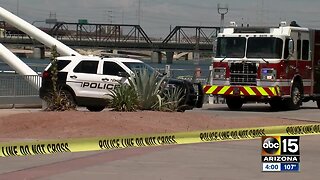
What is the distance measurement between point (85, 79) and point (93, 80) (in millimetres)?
283

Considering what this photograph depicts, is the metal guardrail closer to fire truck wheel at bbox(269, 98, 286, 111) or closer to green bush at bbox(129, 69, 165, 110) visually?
green bush at bbox(129, 69, 165, 110)

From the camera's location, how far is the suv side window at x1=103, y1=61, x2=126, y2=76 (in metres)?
19.9

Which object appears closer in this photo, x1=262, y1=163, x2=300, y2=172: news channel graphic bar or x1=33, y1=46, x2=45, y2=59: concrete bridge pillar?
x1=262, y1=163, x2=300, y2=172: news channel graphic bar

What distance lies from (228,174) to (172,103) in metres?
7.04

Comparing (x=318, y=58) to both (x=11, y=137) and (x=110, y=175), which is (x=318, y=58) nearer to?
(x=11, y=137)

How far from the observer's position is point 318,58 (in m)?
24.1

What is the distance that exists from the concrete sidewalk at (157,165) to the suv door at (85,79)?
854cm

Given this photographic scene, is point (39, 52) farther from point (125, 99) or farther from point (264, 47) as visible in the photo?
point (125, 99)

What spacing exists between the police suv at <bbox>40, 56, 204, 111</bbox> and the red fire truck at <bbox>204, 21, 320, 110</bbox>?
103 inches

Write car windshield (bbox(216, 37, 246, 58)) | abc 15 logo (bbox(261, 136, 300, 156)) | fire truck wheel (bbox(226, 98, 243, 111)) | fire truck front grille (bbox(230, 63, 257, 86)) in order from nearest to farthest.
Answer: abc 15 logo (bbox(261, 136, 300, 156)), fire truck front grille (bbox(230, 63, 257, 86)), car windshield (bbox(216, 37, 246, 58)), fire truck wheel (bbox(226, 98, 243, 111))

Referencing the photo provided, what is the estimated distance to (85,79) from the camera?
20.2 metres

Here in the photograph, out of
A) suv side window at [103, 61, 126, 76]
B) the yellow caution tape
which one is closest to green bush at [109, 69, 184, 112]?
the yellow caution tape

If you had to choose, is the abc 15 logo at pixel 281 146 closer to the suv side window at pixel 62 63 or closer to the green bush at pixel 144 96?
the green bush at pixel 144 96

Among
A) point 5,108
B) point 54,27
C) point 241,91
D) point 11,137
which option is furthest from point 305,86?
point 54,27
